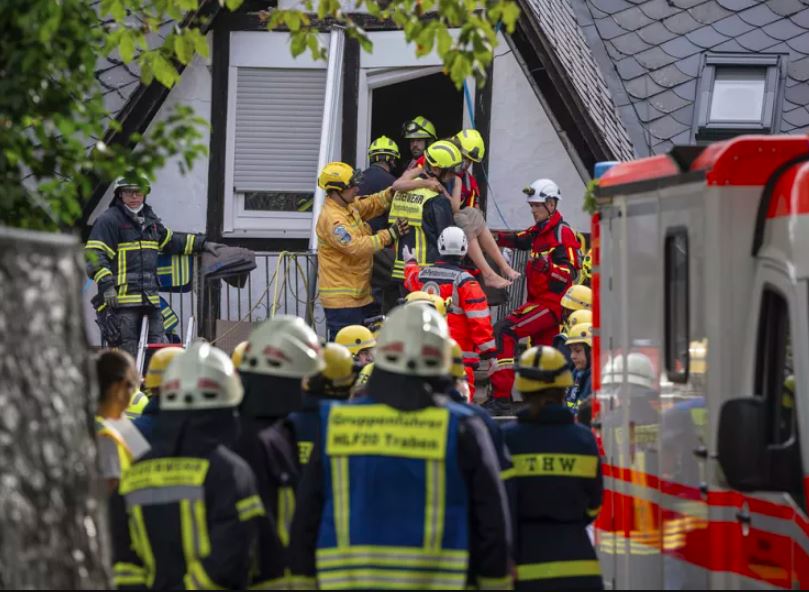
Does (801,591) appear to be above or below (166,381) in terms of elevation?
below

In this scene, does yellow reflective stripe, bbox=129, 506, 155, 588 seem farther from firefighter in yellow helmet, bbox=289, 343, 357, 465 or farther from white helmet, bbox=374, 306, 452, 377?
firefighter in yellow helmet, bbox=289, 343, 357, 465

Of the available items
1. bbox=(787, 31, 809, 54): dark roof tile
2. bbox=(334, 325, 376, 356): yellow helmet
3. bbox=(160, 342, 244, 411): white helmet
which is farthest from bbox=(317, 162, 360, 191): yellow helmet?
bbox=(160, 342, 244, 411): white helmet

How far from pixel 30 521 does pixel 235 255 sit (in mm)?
11672

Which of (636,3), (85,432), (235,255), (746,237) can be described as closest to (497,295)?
(235,255)

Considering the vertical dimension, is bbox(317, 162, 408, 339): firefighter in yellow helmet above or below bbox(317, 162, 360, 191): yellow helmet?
below

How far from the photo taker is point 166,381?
727cm

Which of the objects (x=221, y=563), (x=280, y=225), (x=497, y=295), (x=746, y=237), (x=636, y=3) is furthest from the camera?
(x=636, y=3)

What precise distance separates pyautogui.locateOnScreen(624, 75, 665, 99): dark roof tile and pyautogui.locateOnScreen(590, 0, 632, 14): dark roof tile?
1.12 metres

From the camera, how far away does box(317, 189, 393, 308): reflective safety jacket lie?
16234 millimetres

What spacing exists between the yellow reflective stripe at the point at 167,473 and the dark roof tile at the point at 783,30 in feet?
47.8

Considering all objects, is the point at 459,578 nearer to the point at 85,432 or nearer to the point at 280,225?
the point at 85,432

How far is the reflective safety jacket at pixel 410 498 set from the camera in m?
7.06

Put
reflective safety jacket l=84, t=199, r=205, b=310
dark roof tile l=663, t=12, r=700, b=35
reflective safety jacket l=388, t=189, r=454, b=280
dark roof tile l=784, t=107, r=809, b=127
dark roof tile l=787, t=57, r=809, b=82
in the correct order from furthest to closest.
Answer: dark roof tile l=663, t=12, r=700, b=35 → dark roof tile l=787, t=57, r=809, b=82 → dark roof tile l=784, t=107, r=809, b=127 → reflective safety jacket l=84, t=199, r=205, b=310 → reflective safety jacket l=388, t=189, r=454, b=280

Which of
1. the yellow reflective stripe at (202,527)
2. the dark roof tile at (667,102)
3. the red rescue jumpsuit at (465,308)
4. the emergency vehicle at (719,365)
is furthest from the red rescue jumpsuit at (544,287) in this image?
the yellow reflective stripe at (202,527)
